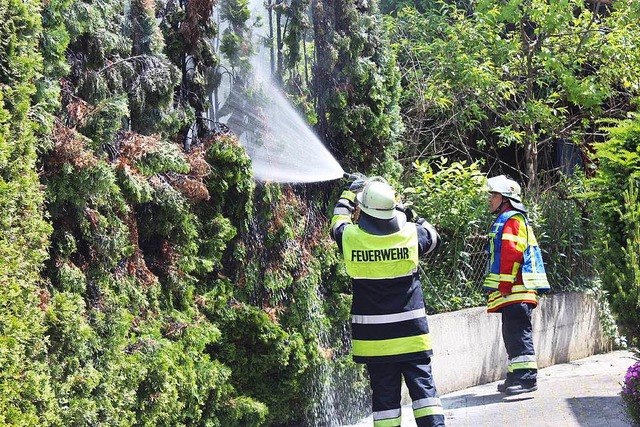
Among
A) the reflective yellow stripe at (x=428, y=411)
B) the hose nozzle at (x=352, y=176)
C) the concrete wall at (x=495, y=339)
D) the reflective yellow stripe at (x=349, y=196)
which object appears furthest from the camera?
the concrete wall at (x=495, y=339)

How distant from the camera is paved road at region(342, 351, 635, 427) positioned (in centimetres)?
677

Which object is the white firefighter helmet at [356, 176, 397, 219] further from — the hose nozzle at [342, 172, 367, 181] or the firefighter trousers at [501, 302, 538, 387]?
the firefighter trousers at [501, 302, 538, 387]

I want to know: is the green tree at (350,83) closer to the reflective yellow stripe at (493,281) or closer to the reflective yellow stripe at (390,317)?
the reflective yellow stripe at (493,281)

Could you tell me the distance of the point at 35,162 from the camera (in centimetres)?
A: 427

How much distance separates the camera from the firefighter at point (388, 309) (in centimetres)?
578

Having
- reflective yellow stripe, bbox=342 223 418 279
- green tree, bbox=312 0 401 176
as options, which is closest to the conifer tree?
reflective yellow stripe, bbox=342 223 418 279

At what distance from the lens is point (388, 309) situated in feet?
19.2

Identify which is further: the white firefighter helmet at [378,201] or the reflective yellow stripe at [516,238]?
the reflective yellow stripe at [516,238]

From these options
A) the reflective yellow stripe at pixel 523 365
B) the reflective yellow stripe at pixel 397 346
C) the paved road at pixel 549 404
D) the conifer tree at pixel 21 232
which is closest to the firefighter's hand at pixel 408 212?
the reflective yellow stripe at pixel 397 346

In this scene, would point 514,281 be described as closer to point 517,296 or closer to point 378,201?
point 517,296

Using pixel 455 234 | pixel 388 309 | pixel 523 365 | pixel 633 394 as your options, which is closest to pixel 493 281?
pixel 523 365

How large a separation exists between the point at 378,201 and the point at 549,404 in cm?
278

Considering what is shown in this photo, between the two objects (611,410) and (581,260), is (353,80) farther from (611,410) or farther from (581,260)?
(581,260)

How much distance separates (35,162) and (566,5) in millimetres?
7608
